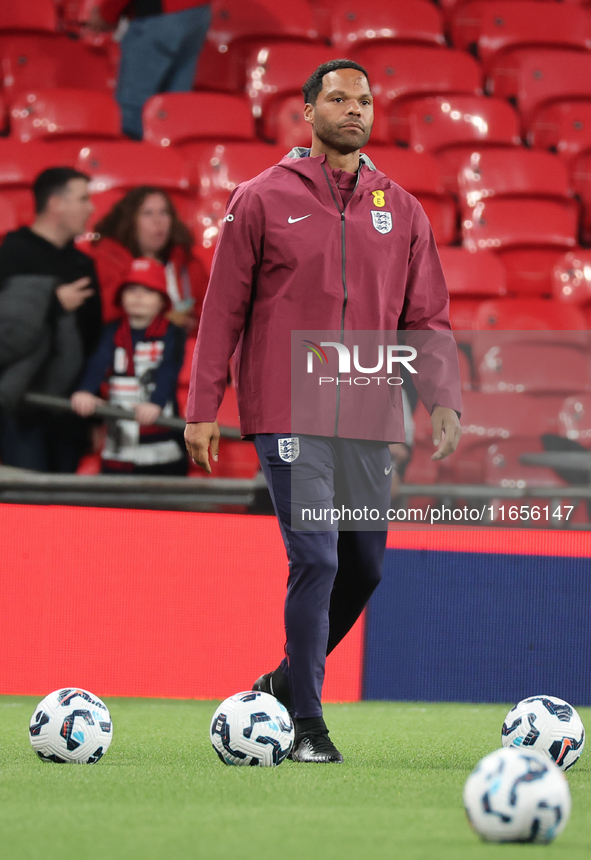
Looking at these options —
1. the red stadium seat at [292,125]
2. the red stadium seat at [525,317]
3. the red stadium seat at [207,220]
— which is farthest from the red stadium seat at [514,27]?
the red stadium seat at [207,220]

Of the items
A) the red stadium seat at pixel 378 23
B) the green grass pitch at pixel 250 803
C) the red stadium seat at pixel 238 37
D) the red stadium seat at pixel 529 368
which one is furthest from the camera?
the red stadium seat at pixel 378 23

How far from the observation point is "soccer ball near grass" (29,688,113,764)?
9.73ft

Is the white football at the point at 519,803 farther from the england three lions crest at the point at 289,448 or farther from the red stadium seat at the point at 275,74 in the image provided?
the red stadium seat at the point at 275,74

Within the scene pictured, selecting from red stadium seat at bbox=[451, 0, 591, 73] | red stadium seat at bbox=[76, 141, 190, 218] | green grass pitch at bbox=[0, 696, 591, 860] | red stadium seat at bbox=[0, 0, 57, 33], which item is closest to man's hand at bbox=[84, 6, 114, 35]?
red stadium seat at bbox=[0, 0, 57, 33]

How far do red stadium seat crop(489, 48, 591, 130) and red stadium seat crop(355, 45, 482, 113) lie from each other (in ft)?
1.14

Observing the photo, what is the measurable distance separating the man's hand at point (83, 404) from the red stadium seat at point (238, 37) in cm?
429

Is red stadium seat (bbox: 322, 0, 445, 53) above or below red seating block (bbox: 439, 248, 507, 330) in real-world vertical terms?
above

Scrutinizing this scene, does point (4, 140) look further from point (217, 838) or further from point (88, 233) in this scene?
point (217, 838)

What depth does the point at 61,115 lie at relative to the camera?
7770 millimetres

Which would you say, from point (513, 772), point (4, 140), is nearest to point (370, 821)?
point (513, 772)

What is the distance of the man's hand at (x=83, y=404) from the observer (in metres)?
5.15

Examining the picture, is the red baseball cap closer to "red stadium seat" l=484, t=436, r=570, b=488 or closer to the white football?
"red stadium seat" l=484, t=436, r=570, b=488

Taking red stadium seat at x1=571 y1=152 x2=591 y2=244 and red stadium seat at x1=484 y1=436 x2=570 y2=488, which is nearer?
red stadium seat at x1=484 y1=436 x2=570 y2=488

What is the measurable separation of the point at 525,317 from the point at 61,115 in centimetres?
342
